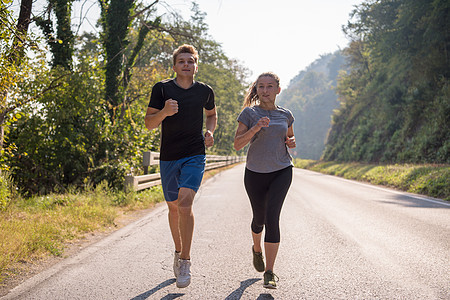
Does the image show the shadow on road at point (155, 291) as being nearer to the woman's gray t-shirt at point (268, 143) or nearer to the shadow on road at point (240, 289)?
the shadow on road at point (240, 289)

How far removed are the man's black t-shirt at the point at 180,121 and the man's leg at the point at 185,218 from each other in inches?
14.6

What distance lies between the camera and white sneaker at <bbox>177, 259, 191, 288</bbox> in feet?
11.6

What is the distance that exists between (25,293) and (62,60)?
28.3 ft

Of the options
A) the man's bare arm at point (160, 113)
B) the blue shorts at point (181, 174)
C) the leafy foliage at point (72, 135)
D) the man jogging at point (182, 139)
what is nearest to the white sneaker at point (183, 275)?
the man jogging at point (182, 139)

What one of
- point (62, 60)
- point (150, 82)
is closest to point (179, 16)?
point (150, 82)

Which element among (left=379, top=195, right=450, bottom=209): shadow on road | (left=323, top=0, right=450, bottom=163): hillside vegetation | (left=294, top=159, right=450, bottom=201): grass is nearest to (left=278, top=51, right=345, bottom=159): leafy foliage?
(left=323, top=0, right=450, bottom=163): hillside vegetation

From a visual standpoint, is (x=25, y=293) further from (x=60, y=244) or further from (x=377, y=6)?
(x=377, y=6)

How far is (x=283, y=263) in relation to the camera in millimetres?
4602

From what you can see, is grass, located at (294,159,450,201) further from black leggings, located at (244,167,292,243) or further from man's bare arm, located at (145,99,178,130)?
man's bare arm, located at (145,99,178,130)

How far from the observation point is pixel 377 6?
38.8m

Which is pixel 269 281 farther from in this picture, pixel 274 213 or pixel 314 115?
pixel 314 115

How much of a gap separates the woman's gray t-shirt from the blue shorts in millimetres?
527

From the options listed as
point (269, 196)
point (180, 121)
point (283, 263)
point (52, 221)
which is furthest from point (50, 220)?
point (269, 196)

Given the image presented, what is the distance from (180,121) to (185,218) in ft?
3.11
